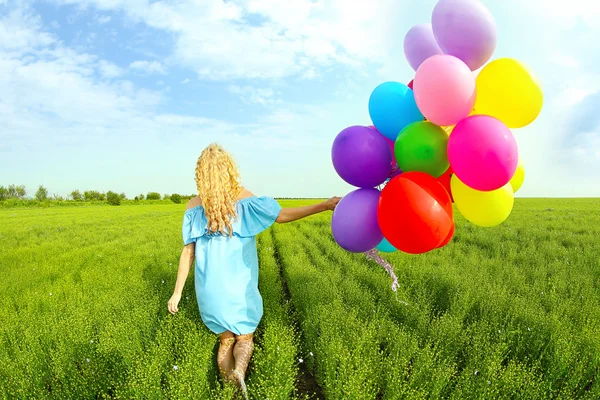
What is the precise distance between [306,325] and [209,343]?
967mm

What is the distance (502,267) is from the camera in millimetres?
5930

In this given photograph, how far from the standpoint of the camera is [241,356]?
9.59 ft

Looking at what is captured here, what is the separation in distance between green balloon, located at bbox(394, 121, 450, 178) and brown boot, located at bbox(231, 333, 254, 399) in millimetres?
1839

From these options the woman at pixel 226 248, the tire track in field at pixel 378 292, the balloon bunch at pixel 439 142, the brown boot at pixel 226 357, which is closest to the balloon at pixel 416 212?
the balloon bunch at pixel 439 142

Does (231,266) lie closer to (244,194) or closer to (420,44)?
(244,194)

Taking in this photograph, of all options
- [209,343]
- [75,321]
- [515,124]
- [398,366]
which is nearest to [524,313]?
[398,366]

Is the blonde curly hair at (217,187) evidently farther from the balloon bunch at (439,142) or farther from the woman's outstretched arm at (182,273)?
the balloon bunch at (439,142)

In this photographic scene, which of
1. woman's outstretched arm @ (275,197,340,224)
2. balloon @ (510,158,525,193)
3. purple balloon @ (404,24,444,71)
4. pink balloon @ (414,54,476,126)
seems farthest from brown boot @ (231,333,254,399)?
purple balloon @ (404,24,444,71)

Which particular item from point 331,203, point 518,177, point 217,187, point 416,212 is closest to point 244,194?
point 217,187

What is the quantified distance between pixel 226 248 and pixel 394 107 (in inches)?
67.4

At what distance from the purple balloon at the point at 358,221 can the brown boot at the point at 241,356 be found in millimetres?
1130

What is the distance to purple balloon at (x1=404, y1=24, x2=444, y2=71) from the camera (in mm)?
3029

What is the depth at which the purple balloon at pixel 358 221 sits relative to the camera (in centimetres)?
277

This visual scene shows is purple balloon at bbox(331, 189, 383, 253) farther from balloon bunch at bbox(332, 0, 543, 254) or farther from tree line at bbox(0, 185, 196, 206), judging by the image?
tree line at bbox(0, 185, 196, 206)
